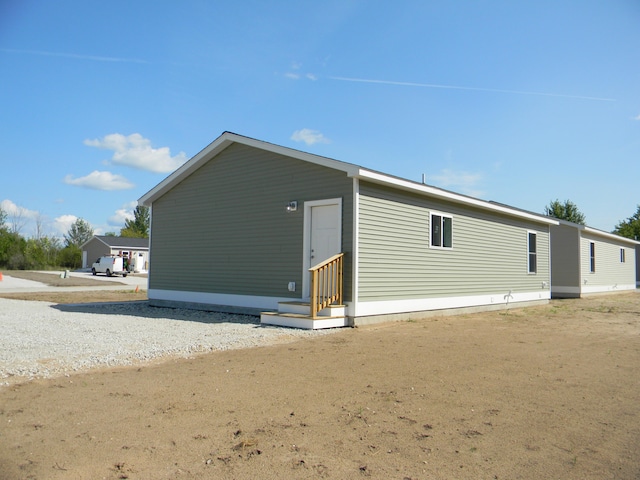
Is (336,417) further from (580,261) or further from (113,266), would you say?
(113,266)

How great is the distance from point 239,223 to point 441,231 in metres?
4.92

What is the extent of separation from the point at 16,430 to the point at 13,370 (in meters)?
→ 2.09

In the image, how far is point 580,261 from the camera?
19547mm

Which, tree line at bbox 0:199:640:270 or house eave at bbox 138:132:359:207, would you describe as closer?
house eave at bbox 138:132:359:207

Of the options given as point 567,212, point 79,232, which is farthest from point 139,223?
point 567,212

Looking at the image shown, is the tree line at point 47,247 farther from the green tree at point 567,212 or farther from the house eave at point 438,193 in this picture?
the house eave at point 438,193

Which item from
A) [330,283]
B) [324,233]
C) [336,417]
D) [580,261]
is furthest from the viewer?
[580,261]

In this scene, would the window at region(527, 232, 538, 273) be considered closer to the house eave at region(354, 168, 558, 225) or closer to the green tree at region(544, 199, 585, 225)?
the house eave at region(354, 168, 558, 225)

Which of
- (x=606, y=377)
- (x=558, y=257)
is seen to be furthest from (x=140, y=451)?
(x=558, y=257)

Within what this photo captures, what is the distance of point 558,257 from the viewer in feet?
66.6

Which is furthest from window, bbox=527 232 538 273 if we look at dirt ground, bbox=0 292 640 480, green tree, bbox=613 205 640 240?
green tree, bbox=613 205 640 240

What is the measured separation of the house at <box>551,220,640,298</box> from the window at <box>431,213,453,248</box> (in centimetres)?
867

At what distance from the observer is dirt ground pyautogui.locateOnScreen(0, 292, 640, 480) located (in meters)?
3.03

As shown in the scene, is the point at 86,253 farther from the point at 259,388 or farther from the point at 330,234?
the point at 259,388
